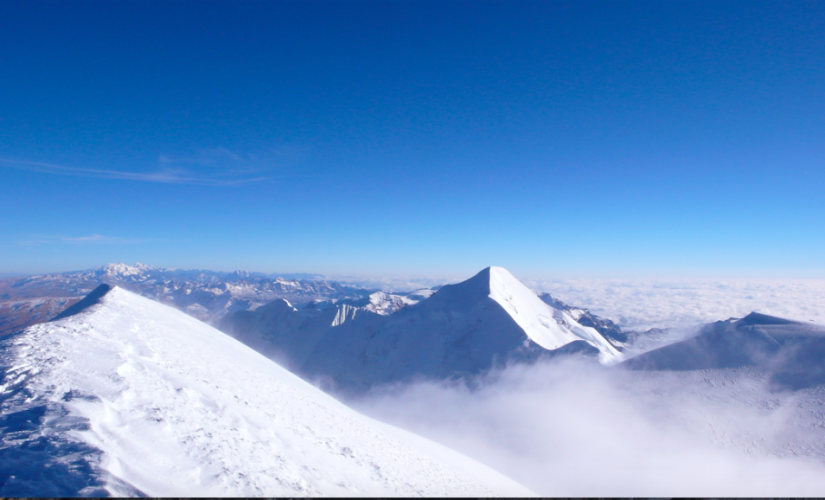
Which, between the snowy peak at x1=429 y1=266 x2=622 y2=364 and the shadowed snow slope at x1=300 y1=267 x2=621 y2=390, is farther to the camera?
the snowy peak at x1=429 y1=266 x2=622 y2=364

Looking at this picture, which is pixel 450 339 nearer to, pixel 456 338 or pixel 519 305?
pixel 456 338

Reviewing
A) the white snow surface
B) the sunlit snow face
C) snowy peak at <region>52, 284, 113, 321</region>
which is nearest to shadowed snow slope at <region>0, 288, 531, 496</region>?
snowy peak at <region>52, 284, 113, 321</region>

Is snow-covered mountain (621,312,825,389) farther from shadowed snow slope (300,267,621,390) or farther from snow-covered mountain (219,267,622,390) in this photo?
shadowed snow slope (300,267,621,390)

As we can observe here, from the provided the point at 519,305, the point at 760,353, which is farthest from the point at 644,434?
the point at 519,305

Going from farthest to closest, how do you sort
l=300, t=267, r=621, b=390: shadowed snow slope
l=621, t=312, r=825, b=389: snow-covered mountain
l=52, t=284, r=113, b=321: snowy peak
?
l=300, t=267, r=621, b=390: shadowed snow slope < l=621, t=312, r=825, b=389: snow-covered mountain < l=52, t=284, r=113, b=321: snowy peak

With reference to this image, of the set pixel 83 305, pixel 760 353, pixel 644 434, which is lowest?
pixel 644 434

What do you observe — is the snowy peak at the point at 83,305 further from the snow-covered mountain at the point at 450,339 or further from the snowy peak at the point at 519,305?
the snowy peak at the point at 519,305
